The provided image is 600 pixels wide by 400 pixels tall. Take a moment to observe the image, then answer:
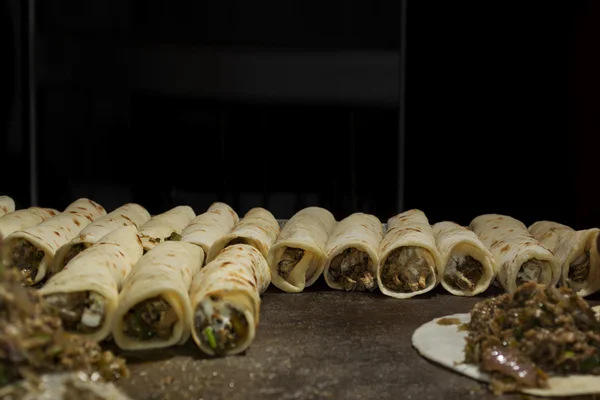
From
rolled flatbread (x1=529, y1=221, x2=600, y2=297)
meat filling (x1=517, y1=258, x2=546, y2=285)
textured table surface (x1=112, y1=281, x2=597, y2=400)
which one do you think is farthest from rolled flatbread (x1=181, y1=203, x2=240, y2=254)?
rolled flatbread (x1=529, y1=221, x2=600, y2=297)

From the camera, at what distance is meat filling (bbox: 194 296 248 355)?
3.99 m

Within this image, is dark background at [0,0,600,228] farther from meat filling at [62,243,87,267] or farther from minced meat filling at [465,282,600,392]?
minced meat filling at [465,282,600,392]

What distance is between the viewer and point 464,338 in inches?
165

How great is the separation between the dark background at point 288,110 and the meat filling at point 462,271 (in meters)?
2.35

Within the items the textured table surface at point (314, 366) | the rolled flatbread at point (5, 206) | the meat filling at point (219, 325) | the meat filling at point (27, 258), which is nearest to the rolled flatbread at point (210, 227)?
the textured table surface at point (314, 366)

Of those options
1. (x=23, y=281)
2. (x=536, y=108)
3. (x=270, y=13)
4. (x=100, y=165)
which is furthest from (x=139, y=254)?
(x=536, y=108)

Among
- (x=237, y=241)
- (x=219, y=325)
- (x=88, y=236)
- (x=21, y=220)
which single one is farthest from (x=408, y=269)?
(x=21, y=220)

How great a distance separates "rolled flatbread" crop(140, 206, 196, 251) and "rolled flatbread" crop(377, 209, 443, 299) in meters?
1.54

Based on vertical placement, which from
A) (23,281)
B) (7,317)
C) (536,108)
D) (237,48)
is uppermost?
(237,48)

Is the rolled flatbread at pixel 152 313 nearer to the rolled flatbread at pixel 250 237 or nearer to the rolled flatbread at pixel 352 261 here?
the rolled flatbread at pixel 250 237

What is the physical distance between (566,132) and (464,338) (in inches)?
164

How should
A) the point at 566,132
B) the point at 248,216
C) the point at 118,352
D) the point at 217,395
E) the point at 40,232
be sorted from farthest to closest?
the point at 566,132 → the point at 248,216 → the point at 40,232 → the point at 118,352 → the point at 217,395

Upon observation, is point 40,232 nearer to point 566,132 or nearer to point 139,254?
point 139,254

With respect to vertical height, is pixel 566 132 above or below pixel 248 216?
above
